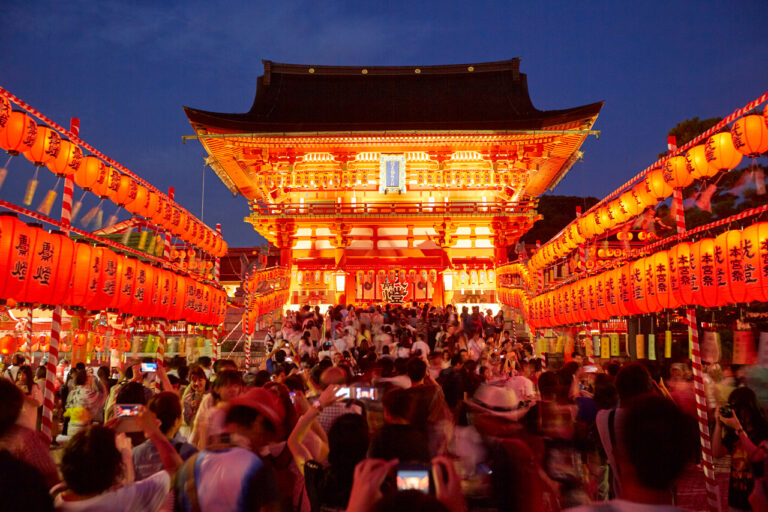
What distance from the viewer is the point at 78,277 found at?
7730mm

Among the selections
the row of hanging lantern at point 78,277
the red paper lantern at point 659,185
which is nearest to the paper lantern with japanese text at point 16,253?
the row of hanging lantern at point 78,277

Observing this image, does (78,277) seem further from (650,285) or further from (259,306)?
(259,306)

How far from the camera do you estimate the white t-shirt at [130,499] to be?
231 centimetres

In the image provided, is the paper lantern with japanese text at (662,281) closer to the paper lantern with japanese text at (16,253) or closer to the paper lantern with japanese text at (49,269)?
the paper lantern with japanese text at (49,269)

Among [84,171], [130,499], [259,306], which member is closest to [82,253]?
[84,171]

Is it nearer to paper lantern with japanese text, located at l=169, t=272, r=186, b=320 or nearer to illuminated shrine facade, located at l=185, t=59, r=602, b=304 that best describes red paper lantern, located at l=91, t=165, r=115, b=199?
paper lantern with japanese text, located at l=169, t=272, r=186, b=320

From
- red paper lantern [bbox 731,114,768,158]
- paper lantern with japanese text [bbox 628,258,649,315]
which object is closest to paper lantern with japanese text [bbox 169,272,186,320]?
paper lantern with japanese text [bbox 628,258,649,315]

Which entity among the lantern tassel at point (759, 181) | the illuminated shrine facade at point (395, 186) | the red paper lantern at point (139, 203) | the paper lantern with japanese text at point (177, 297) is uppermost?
the illuminated shrine facade at point (395, 186)

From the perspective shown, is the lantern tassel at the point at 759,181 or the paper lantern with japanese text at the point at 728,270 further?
the lantern tassel at the point at 759,181

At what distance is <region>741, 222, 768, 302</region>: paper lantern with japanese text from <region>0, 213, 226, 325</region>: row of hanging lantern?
8265mm

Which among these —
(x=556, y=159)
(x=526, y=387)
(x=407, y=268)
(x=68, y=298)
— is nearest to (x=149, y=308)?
(x=68, y=298)

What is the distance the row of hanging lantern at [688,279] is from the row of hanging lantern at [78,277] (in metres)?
8.16

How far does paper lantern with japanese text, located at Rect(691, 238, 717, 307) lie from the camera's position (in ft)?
22.8

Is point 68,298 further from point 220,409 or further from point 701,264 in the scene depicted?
point 701,264
